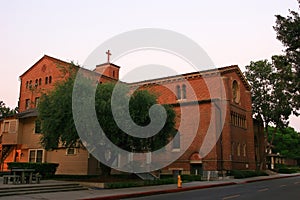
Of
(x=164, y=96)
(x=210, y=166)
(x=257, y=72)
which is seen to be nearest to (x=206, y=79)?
(x=164, y=96)

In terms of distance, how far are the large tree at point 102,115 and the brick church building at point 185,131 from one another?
18.6 ft

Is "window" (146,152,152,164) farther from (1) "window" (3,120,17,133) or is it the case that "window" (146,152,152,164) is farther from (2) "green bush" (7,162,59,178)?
(1) "window" (3,120,17,133)

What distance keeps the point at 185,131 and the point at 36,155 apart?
17336 millimetres

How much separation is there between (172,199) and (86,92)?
32.5 feet

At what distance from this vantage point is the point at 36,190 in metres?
18.5

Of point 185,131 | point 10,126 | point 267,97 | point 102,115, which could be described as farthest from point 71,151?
point 267,97

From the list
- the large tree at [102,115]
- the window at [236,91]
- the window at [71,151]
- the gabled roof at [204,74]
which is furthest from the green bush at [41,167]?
the window at [236,91]

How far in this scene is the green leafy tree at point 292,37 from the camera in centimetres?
2169

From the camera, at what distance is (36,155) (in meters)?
34.8

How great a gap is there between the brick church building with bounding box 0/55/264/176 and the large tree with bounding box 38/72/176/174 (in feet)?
18.6

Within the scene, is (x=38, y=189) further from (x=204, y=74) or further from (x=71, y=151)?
(x=204, y=74)

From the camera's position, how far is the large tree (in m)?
21.8

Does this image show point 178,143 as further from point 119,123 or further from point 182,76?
point 119,123

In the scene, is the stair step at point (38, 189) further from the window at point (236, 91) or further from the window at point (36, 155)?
the window at point (236, 91)
